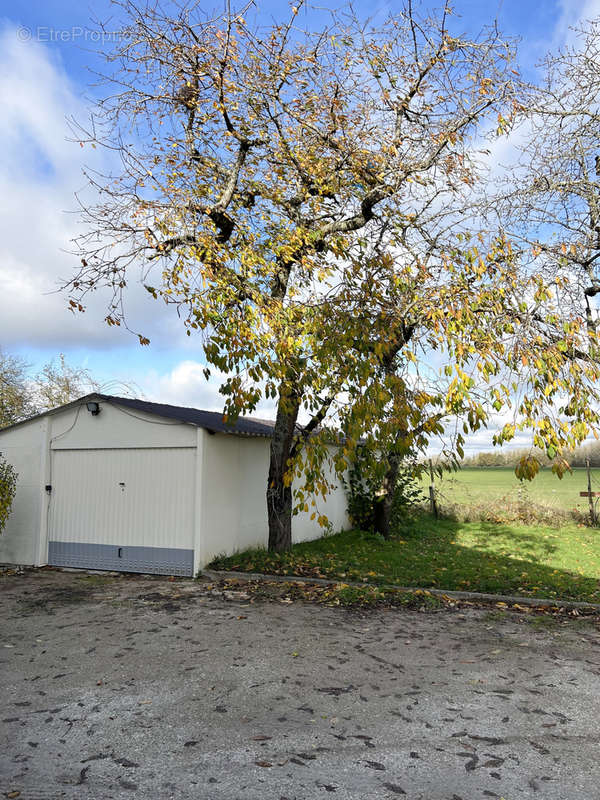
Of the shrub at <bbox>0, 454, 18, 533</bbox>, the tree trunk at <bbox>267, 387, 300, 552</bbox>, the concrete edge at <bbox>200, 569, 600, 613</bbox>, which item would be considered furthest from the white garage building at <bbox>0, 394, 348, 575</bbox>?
the tree trunk at <bbox>267, 387, 300, 552</bbox>

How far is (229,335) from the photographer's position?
28.1ft

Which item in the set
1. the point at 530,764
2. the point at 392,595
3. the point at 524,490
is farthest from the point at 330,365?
the point at 524,490

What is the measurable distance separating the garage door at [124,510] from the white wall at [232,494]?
0.89 ft

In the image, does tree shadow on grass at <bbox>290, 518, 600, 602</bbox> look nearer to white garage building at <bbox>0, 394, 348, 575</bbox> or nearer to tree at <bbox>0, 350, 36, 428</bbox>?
white garage building at <bbox>0, 394, 348, 575</bbox>

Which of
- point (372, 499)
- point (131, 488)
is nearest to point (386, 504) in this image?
point (372, 499)

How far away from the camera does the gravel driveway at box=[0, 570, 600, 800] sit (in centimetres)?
337

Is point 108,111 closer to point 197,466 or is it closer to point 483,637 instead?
point 197,466

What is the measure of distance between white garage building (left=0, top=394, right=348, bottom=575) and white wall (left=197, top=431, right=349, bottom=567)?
2cm

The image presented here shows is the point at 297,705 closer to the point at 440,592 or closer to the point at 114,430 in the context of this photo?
the point at 440,592

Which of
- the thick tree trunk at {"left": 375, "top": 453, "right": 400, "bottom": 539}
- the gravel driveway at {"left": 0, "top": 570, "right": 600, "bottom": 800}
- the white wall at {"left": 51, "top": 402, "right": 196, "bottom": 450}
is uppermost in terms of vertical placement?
the white wall at {"left": 51, "top": 402, "right": 196, "bottom": 450}

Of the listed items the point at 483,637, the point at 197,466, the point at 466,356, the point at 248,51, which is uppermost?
the point at 248,51

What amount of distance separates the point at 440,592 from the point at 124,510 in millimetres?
5849

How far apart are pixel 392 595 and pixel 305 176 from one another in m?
6.64

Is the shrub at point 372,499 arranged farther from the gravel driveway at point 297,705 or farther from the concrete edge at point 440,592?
the gravel driveway at point 297,705
